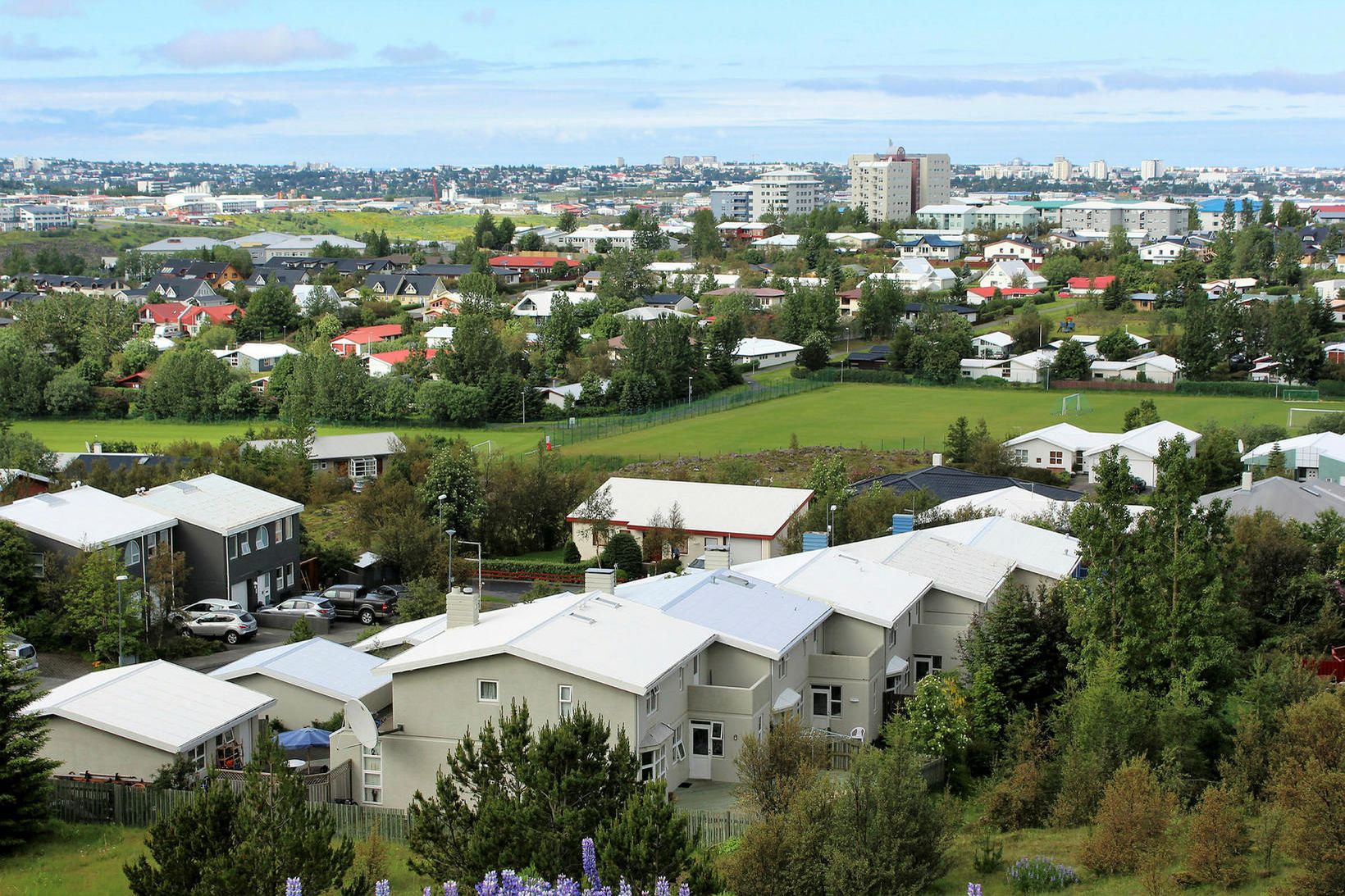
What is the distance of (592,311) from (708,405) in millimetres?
21575

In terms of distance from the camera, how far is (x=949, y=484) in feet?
116

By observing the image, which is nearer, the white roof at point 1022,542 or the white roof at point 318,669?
the white roof at point 318,669

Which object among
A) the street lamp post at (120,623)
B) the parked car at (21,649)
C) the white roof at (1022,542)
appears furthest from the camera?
the white roof at (1022,542)

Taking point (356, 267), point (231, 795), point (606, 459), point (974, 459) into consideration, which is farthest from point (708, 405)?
point (356, 267)

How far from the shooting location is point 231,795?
11773mm

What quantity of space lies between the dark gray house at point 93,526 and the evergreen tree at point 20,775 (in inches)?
403

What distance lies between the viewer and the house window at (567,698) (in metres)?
16.0

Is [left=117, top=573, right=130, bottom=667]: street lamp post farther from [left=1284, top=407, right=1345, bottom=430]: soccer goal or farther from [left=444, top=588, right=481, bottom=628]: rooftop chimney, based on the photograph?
[left=1284, top=407, right=1345, bottom=430]: soccer goal

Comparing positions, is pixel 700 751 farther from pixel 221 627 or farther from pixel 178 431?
pixel 178 431

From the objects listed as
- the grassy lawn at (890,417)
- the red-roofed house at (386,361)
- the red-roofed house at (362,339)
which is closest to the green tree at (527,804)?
the grassy lawn at (890,417)

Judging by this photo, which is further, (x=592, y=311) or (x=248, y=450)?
(x=592, y=311)

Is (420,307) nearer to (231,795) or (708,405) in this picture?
(708,405)

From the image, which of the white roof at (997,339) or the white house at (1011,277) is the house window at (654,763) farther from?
the white house at (1011,277)

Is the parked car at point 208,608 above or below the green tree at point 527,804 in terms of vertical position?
below
